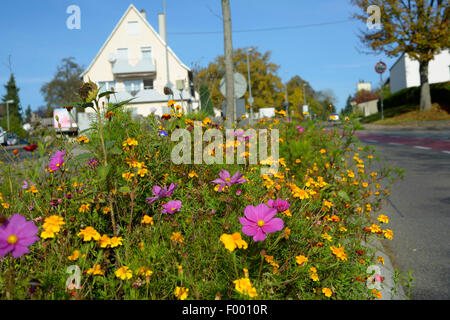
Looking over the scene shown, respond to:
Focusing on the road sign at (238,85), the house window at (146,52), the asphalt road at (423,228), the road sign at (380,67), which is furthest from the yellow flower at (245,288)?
the house window at (146,52)

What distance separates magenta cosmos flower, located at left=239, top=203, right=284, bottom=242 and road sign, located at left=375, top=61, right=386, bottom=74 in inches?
1265

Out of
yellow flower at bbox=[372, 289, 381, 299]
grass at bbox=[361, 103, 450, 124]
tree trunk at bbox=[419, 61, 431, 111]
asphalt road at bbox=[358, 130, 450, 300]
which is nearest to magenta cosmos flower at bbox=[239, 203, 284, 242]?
yellow flower at bbox=[372, 289, 381, 299]

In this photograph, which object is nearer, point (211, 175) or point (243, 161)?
point (211, 175)

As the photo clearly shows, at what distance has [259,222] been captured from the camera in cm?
164

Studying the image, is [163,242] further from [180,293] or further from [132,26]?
[132,26]

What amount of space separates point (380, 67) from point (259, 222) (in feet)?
108

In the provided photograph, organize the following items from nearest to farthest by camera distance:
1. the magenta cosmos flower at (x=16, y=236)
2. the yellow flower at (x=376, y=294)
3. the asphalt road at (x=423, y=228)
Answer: the magenta cosmos flower at (x=16, y=236), the yellow flower at (x=376, y=294), the asphalt road at (x=423, y=228)

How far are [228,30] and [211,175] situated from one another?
7370 millimetres

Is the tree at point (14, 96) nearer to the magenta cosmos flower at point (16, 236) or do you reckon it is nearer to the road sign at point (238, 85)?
the magenta cosmos flower at point (16, 236)

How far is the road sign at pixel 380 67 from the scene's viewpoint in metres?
31.0

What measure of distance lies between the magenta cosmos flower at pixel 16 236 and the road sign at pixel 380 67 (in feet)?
107

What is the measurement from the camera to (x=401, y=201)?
5.71m
